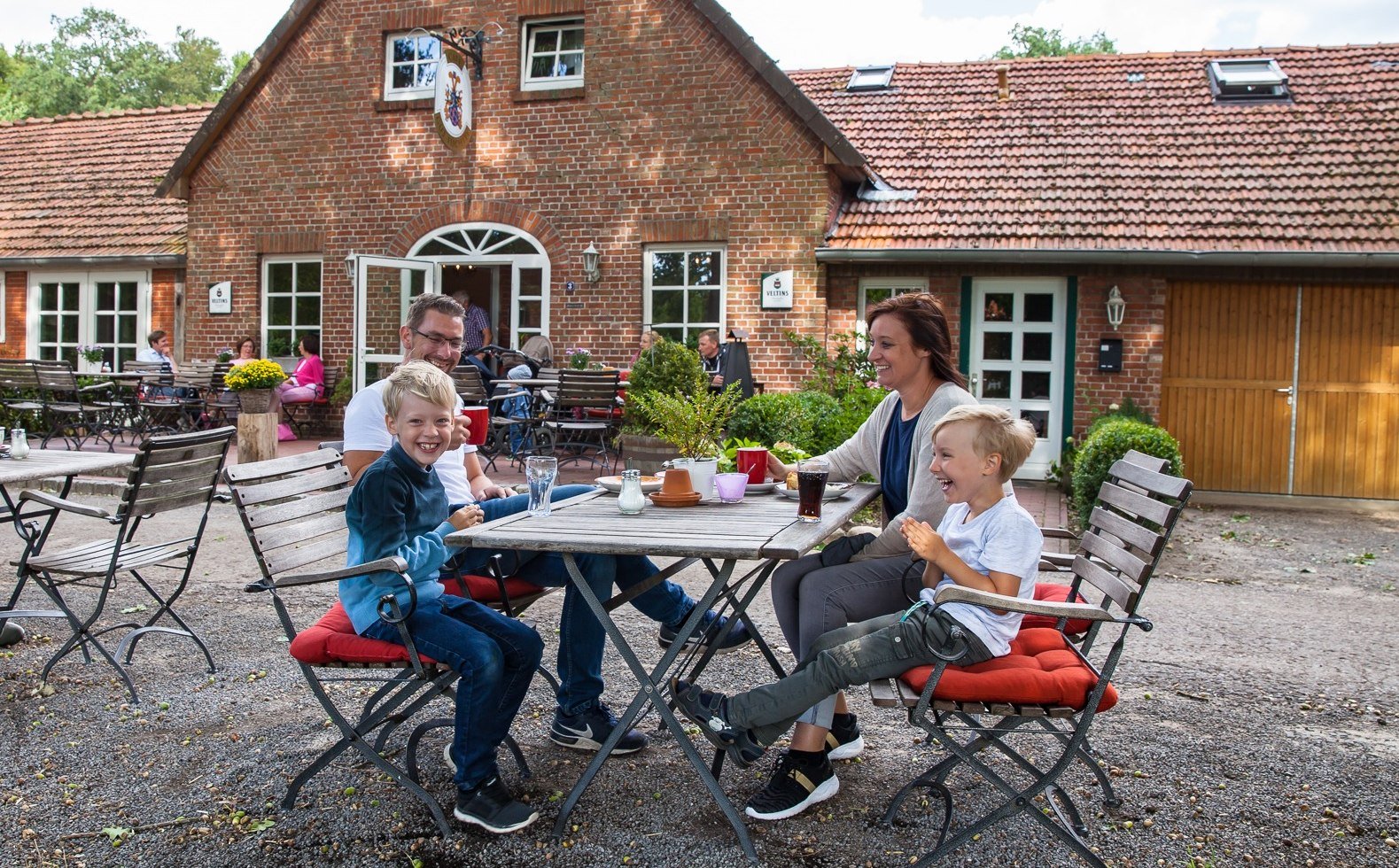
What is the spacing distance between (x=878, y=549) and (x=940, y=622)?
61cm

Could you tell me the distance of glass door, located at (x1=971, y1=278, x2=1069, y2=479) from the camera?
12312mm

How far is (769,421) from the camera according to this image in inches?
379

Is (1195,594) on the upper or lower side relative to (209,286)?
lower

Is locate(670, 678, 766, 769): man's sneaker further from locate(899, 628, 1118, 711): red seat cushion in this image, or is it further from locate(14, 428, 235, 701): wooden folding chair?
locate(14, 428, 235, 701): wooden folding chair

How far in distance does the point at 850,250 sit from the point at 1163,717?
822 centimetres

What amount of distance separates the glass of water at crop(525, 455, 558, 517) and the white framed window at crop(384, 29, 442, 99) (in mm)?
11190

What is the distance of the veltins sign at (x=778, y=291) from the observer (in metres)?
12.6

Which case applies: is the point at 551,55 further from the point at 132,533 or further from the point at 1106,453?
the point at 132,533

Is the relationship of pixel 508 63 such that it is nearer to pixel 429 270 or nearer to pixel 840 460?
pixel 429 270

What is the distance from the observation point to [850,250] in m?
12.0

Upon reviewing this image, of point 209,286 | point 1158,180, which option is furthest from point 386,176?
point 1158,180

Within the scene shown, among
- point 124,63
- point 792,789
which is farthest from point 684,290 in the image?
point 124,63

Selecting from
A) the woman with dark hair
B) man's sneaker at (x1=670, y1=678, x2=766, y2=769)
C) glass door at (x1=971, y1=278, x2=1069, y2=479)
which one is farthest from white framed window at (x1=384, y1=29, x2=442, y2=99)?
man's sneaker at (x1=670, y1=678, x2=766, y2=769)

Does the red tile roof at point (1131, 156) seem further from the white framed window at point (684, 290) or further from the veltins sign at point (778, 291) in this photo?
the white framed window at point (684, 290)
